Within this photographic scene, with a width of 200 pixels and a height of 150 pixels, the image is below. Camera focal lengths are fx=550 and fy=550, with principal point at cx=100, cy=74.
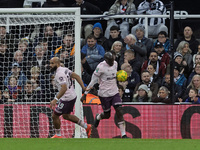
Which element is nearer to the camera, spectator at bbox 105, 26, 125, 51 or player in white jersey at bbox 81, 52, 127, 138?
player in white jersey at bbox 81, 52, 127, 138

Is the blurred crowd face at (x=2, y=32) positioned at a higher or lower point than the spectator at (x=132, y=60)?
higher

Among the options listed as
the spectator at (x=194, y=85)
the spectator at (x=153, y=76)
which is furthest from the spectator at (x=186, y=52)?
the spectator at (x=153, y=76)

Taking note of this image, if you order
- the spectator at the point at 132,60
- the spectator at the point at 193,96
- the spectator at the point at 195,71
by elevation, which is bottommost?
the spectator at the point at 193,96

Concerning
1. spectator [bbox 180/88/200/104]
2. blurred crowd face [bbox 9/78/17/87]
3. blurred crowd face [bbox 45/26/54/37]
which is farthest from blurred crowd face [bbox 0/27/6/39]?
spectator [bbox 180/88/200/104]

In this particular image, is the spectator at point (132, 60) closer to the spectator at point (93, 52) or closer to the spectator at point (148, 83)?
Answer: the spectator at point (148, 83)

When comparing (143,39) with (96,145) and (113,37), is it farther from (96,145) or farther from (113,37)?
(96,145)

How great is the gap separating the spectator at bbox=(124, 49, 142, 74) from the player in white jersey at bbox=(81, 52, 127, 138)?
1750 mm

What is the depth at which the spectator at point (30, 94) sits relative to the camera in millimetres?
14047

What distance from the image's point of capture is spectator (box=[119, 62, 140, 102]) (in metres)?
14.0

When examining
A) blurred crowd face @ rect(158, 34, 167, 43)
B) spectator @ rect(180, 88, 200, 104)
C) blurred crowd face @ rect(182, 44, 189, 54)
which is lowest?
spectator @ rect(180, 88, 200, 104)

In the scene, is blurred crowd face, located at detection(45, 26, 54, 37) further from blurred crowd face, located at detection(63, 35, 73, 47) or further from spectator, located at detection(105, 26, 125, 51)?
spectator, located at detection(105, 26, 125, 51)

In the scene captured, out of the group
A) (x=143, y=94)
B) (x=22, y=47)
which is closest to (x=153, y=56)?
(x=143, y=94)

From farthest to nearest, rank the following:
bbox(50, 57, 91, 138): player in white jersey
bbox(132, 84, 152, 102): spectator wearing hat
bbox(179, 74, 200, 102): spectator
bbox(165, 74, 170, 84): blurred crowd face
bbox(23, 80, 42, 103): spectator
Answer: bbox(23, 80, 42, 103): spectator, bbox(165, 74, 170, 84): blurred crowd face, bbox(179, 74, 200, 102): spectator, bbox(132, 84, 152, 102): spectator wearing hat, bbox(50, 57, 91, 138): player in white jersey

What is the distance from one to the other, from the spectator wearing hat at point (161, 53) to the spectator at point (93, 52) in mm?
1460
